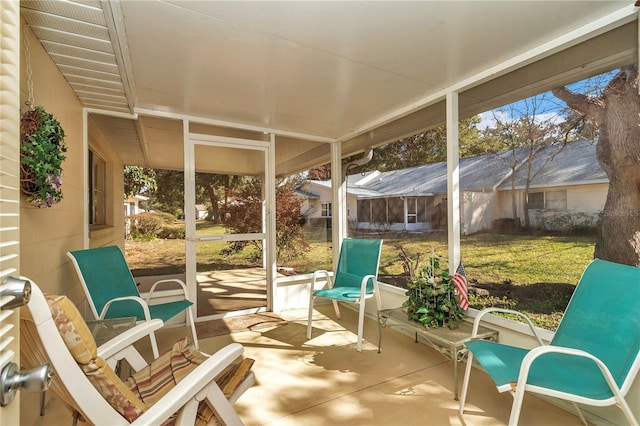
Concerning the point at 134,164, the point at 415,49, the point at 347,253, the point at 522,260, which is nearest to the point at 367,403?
the point at 522,260

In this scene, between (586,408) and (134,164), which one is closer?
(586,408)

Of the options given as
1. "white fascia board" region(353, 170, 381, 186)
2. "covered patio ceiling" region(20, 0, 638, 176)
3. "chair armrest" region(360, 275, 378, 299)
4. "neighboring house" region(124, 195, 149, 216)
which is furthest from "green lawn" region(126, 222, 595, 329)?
"neighboring house" region(124, 195, 149, 216)

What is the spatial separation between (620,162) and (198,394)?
Result: 259 centimetres

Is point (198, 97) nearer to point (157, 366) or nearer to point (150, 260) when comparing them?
point (157, 366)

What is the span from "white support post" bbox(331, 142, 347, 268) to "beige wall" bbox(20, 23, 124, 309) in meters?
2.96

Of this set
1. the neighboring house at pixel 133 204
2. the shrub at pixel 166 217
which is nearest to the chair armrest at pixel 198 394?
the shrub at pixel 166 217

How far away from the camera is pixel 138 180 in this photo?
17.7 ft

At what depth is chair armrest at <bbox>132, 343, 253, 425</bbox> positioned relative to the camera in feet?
3.14

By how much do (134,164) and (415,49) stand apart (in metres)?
5.45

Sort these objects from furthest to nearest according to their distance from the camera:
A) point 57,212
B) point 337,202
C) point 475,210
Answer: point 337,202, point 475,210, point 57,212

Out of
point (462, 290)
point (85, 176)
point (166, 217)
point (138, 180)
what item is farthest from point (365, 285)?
point (138, 180)

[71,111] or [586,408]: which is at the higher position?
[71,111]

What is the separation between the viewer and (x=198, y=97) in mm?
2900

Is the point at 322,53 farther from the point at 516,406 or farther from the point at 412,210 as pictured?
the point at 516,406
